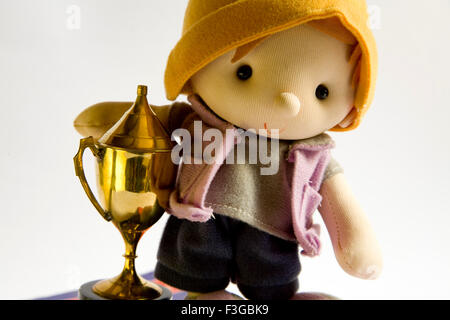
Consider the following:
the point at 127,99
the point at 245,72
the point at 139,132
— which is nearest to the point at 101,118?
the point at 139,132

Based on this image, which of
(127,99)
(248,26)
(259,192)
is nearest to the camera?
(248,26)

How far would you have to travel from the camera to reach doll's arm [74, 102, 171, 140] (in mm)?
825

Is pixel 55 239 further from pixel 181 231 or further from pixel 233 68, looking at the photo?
pixel 233 68

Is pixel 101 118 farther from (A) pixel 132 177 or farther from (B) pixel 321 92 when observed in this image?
(B) pixel 321 92

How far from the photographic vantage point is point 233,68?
74cm

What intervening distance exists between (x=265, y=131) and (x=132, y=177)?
0.19 m

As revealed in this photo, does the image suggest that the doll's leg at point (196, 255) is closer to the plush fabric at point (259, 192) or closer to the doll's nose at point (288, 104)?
the plush fabric at point (259, 192)

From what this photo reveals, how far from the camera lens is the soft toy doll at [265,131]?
713 millimetres

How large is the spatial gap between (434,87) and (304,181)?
1.87ft

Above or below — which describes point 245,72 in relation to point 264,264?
above

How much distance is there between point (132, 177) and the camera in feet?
2.45

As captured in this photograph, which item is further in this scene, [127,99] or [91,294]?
[127,99]

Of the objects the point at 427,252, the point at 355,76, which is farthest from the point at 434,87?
the point at 355,76

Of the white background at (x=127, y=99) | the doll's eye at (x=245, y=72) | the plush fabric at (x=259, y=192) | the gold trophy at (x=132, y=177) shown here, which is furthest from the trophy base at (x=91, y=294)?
the doll's eye at (x=245, y=72)
